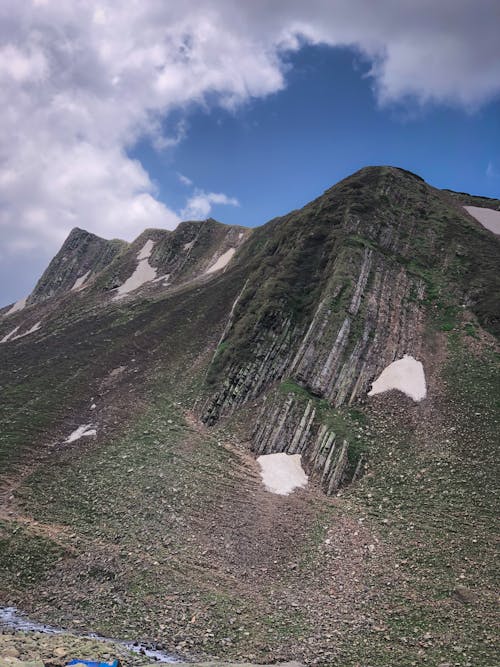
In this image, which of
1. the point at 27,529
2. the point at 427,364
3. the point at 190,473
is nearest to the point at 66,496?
the point at 27,529

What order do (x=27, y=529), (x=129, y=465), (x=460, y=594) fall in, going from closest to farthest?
(x=460, y=594), (x=27, y=529), (x=129, y=465)

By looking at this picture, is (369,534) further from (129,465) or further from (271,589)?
(129,465)

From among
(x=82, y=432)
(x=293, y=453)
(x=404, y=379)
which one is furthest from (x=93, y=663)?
(x=404, y=379)

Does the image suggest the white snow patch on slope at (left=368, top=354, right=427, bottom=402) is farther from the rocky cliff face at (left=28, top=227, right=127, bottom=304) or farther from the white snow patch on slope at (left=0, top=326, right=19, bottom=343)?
the rocky cliff face at (left=28, top=227, right=127, bottom=304)

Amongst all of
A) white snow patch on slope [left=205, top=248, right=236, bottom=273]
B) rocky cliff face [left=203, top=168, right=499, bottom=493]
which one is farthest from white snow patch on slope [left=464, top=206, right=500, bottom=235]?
white snow patch on slope [left=205, top=248, right=236, bottom=273]

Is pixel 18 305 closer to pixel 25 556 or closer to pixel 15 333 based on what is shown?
pixel 15 333
